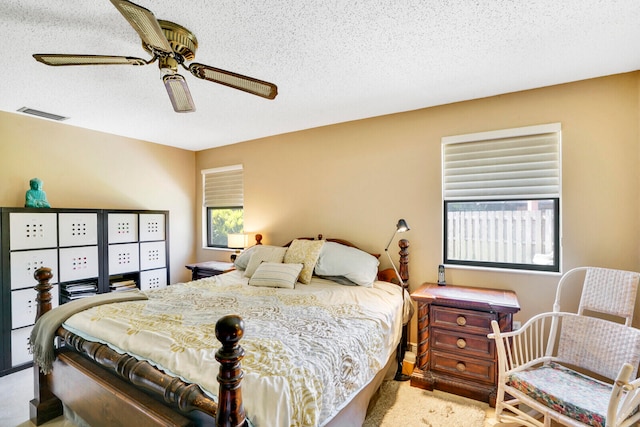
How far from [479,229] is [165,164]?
4.13 meters

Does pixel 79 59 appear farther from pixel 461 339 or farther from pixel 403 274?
pixel 461 339

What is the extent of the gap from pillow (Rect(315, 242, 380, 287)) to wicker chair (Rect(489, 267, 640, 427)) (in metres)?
1.13

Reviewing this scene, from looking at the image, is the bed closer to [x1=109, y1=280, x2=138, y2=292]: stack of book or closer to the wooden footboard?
the wooden footboard

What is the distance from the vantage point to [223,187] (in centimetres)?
452

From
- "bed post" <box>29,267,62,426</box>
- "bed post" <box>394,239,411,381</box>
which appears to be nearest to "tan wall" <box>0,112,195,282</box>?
"bed post" <box>29,267,62,426</box>

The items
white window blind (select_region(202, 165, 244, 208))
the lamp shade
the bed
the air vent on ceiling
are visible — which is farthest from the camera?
white window blind (select_region(202, 165, 244, 208))

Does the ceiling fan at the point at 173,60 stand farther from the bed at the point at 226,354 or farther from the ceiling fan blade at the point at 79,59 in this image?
the bed at the point at 226,354

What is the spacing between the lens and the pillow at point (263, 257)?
10.2ft

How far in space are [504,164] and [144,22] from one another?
2719 mm

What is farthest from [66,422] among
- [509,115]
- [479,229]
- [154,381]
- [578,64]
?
[578,64]

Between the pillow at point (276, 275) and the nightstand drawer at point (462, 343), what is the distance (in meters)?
1.27

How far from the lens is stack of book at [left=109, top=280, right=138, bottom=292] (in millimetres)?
3457

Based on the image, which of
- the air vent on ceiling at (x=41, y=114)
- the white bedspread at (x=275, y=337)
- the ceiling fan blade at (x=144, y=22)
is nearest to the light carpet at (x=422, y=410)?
the white bedspread at (x=275, y=337)

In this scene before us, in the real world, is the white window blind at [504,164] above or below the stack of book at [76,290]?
above
